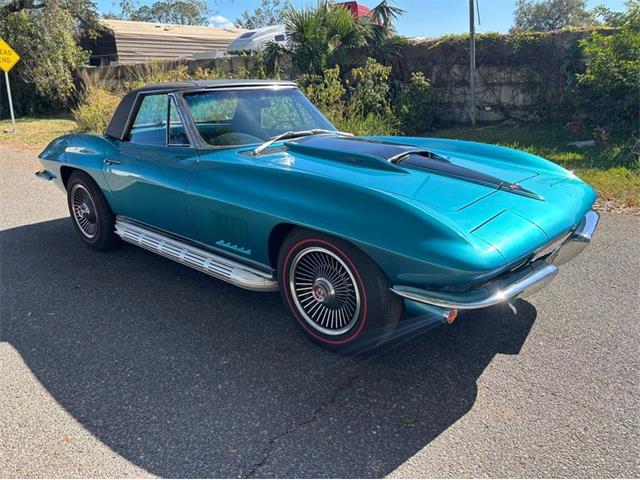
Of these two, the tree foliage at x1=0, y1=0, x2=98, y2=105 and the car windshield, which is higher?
the tree foliage at x1=0, y1=0, x2=98, y2=105

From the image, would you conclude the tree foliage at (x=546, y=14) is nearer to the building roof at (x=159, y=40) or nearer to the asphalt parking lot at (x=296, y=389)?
the building roof at (x=159, y=40)

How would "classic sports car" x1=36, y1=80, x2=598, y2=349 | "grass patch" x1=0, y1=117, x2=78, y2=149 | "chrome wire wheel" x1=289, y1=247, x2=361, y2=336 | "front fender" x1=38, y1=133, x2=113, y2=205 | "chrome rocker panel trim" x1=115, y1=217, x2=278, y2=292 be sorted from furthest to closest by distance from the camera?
1. "grass patch" x1=0, y1=117, x2=78, y2=149
2. "front fender" x1=38, y1=133, x2=113, y2=205
3. "chrome rocker panel trim" x1=115, y1=217, x2=278, y2=292
4. "chrome wire wheel" x1=289, y1=247, x2=361, y2=336
5. "classic sports car" x1=36, y1=80, x2=598, y2=349

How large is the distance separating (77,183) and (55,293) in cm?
130

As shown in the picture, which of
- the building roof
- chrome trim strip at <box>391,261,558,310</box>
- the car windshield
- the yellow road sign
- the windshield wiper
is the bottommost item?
chrome trim strip at <box>391,261,558,310</box>

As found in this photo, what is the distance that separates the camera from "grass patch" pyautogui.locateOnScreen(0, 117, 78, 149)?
494 inches

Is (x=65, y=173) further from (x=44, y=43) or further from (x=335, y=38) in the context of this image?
(x=44, y=43)

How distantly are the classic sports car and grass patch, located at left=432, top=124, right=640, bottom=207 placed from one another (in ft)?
9.26

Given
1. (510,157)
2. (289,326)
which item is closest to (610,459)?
(289,326)

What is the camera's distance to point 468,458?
6.88 ft

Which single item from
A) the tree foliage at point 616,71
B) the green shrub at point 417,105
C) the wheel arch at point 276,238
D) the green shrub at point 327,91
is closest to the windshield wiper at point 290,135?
the wheel arch at point 276,238

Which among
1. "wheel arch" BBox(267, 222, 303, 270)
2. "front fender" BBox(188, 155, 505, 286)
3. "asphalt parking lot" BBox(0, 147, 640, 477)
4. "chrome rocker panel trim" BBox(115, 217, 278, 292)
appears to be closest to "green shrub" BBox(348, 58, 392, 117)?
"chrome rocker panel trim" BBox(115, 217, 278, 292)

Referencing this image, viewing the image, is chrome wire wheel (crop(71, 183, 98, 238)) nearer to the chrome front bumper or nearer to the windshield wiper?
the windshield wiper

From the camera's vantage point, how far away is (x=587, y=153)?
732 cm

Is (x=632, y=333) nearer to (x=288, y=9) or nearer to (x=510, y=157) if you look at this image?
(x=510, y=157)
